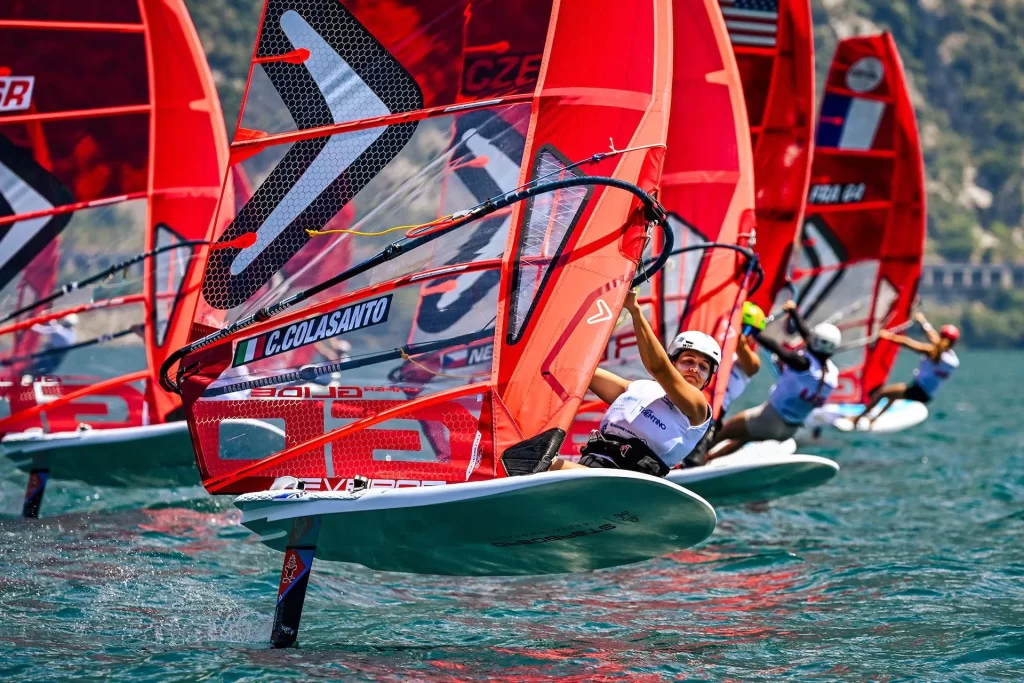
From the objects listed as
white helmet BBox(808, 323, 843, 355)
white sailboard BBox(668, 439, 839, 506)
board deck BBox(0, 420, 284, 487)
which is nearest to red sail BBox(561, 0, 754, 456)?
white sailboard BBox(668, 439, 839, 506)

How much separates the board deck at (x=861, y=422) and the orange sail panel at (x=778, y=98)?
343 centimetres

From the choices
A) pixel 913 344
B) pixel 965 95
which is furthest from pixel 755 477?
pixel 965 95

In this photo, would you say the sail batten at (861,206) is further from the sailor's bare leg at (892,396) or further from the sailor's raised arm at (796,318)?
the sailor's raised arm at (796,318)

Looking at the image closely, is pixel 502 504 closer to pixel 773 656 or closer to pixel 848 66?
pixel 773 656

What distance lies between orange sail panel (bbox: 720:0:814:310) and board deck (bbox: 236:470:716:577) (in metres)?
7.30

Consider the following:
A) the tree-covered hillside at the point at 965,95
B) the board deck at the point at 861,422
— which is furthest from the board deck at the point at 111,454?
the tree-covered hillside at the point at 965,95

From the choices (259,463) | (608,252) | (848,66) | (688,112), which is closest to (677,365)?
(608,252)

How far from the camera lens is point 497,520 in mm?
5695

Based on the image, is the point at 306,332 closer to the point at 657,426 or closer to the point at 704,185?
the point at 657,426

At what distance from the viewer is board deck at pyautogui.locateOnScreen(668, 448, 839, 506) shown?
8.83 meters

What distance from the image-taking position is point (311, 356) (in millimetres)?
6293

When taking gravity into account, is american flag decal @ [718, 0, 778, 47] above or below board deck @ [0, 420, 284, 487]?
above

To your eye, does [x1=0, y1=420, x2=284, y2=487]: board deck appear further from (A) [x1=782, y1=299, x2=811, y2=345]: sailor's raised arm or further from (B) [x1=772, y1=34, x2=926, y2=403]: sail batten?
(B) [x1=772, y1=34, x2=926, y2=403]: sail batten

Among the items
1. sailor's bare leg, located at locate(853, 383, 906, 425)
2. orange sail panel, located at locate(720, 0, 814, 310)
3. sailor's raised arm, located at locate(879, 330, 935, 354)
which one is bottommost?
sailor's bare leg, located at locate(853, 383, 906, 425)
